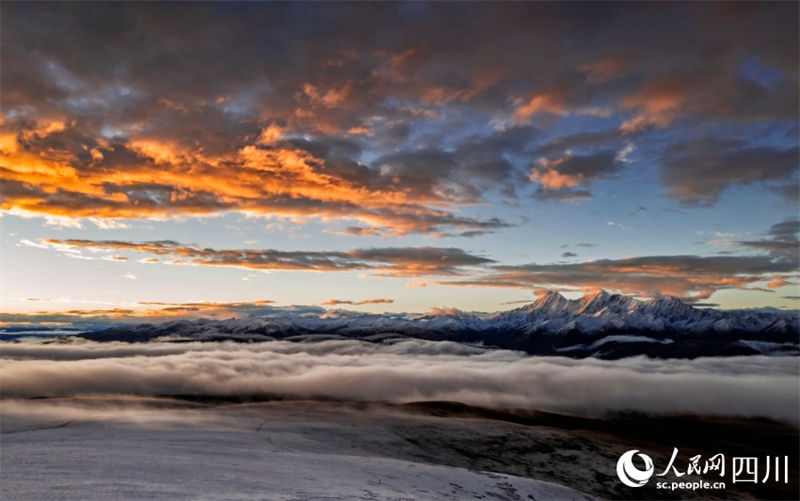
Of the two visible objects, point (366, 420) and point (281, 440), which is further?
point (366, 420)

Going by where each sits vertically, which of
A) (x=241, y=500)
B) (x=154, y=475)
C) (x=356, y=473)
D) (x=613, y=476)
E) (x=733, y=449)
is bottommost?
(x=733, y=449)

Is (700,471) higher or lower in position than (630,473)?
lower

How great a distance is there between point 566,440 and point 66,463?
116 meters

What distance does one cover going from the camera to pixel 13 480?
77.8ft

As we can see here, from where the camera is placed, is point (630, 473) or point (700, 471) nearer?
point (630, 473)

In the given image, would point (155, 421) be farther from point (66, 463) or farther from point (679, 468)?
point (679, 468)

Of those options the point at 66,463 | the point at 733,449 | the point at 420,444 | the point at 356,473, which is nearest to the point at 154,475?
the point at 66,463

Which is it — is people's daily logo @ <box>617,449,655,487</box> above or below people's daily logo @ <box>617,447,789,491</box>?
above

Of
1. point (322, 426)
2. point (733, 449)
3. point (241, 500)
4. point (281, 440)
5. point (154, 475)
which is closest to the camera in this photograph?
point (241, 500)

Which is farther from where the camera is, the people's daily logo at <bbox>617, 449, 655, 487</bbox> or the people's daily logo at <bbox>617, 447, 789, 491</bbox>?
the people's daily logo at <bbox>617, 447, 789, 491</bbox>

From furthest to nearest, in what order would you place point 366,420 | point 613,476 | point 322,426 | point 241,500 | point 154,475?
point 366,420, point 322,426, point 613,476, point 154,475, point 241,500

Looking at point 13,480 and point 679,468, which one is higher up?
point 13,480

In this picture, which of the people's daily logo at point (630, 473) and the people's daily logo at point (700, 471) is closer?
the people's daily logo at point (630, 473)

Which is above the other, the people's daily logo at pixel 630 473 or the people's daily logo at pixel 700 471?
the people's daily logo at pixel 630 473
